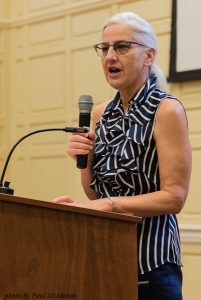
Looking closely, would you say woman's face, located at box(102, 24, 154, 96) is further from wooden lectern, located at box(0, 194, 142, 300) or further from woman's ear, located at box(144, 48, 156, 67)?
wooden lectern, located at box(0, 194, 142, 300)

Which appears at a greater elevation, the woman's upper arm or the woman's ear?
the woman's ear

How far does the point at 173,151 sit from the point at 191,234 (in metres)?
2.88

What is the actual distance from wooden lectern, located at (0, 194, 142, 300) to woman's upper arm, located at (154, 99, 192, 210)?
29 cm

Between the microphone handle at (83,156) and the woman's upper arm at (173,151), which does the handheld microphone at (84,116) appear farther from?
the woman's upper arm at (173,151)

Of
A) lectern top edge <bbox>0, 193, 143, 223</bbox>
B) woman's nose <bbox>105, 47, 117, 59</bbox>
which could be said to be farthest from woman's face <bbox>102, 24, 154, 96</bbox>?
lectern top edge <bbox>0, 193, 143, 223</bbox>

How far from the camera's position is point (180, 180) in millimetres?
1774

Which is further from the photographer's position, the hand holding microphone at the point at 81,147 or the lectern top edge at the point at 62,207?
the hand holding microphone at the point at 81,147

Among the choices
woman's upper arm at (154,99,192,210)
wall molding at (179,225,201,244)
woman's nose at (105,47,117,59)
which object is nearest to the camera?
woman's upper arm at (154,99,192,210)

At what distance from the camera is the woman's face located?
1908 mm

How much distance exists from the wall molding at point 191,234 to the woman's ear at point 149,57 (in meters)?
2.69

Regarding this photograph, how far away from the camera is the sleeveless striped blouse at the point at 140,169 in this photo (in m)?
→ 1.79

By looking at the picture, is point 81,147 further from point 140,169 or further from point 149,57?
point 149,57

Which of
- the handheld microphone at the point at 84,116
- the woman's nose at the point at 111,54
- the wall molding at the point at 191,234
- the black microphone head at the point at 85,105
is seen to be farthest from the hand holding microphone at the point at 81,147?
the wall molding at the point at 191,234

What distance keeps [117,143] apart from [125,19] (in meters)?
0.39
